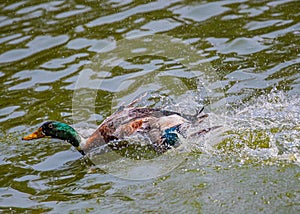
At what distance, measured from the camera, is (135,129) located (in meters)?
6.36

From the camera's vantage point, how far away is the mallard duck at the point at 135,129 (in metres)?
6.32

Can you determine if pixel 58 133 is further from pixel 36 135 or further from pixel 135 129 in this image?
pixel 135 129

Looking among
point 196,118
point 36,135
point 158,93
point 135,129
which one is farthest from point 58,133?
point 158,93

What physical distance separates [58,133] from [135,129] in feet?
2.79

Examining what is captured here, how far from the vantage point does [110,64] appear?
8750mm

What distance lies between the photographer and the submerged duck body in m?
6.32

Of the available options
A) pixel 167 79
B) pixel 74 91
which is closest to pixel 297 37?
pixel 167 79

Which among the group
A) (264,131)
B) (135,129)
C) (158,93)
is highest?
(135,129)

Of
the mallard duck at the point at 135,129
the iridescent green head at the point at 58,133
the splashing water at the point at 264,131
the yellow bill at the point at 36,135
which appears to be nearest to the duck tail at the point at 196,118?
the mallard duck at the point at 135,129

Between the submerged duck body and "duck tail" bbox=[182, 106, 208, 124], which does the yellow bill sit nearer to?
the submerged duck body

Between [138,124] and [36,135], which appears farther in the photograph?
[36,135]

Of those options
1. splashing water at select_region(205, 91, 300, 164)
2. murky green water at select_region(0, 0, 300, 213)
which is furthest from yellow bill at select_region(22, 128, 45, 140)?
splashing water at select_region(205, 91, 300, 164)

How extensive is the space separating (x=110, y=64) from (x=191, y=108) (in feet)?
6.26

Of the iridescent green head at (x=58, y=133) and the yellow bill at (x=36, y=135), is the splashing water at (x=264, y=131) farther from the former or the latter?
the yellow bill at (x=36, y=135)
